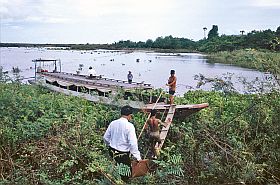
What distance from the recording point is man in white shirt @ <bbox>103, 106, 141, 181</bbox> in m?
5.48

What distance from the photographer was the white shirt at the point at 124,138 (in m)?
5.47

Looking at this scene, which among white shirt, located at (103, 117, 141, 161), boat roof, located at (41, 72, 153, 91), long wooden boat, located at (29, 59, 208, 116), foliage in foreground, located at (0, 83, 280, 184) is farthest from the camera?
boat roof, located at (41, 72, 153, 91)

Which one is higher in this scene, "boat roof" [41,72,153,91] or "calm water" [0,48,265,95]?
"boat roof" [41,72,153,91]

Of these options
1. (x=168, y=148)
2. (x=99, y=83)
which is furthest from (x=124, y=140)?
(x=99, y=83)

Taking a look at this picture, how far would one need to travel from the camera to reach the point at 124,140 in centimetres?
554

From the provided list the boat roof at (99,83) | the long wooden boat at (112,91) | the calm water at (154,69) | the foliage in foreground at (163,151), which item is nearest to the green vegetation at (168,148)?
the foliage in foreground at (163,151)

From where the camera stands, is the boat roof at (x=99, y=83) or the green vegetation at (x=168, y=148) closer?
the green vegetation at (x=168, y=148)

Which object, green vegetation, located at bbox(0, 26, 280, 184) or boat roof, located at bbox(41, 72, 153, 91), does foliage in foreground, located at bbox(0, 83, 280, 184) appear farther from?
boat roof, located at bbox(41, 72, 153, 91)

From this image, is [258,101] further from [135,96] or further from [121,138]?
[135,96]

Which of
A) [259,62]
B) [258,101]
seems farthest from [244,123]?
[259,62]

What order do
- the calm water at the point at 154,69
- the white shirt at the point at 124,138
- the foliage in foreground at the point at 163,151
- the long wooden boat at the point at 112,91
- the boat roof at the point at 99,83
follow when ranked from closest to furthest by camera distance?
the foliage in foreground at the point at 163,151
the white shirt at the point at 124,138
the long wooden boat at the point at 112,91
the boat roof at the point at 99,83
the calm water at the point at 154,69

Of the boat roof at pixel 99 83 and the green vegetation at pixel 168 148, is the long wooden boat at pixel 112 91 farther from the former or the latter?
the green vegetation at pixel 168 148

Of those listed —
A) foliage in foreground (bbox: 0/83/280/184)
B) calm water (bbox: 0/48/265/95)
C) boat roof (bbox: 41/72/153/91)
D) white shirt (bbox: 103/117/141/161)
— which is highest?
white shirt (bbox: 103/117/141/161)

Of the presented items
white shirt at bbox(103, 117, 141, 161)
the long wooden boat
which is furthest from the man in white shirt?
the long wooden boat
